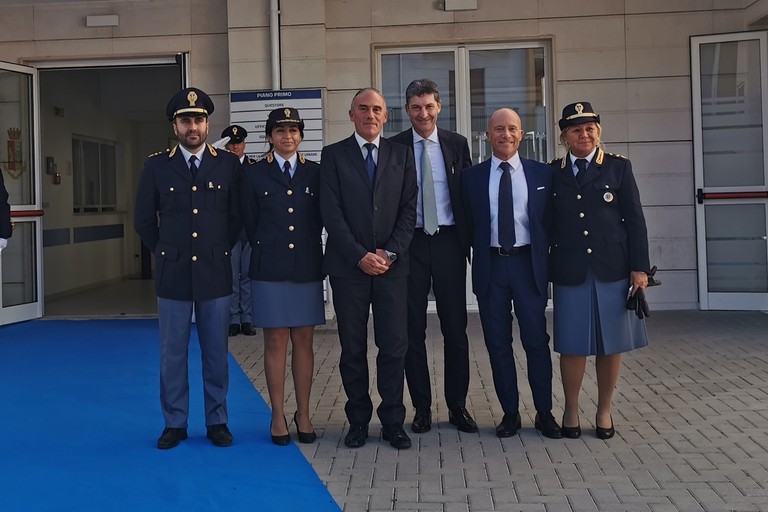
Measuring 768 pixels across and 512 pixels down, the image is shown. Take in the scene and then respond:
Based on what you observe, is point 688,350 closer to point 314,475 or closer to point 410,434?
point 410,434

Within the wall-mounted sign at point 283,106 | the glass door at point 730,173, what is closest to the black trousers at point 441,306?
the wall-mounted sign at point 283,106

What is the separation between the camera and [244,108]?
8031 mm

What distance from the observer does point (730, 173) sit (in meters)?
8.16

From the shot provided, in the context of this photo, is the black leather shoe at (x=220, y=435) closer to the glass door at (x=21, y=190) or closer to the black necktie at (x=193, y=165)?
the black necktie at (x=193, y=165)

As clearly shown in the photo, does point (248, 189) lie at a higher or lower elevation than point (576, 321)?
higher

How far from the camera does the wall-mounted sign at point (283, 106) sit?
7.96 meters

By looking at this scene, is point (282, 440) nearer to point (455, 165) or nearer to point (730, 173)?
point (455, 165)

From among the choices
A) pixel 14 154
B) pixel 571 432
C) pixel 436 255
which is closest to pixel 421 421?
pixel 571 432

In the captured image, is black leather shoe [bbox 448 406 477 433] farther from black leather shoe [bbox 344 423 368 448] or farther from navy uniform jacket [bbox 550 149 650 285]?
navy uniform jacket [bbox 550 149 650 285]

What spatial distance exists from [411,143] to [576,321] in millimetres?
1215

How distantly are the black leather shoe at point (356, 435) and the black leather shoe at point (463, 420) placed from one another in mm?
494

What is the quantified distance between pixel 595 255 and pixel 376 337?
1.13 metres

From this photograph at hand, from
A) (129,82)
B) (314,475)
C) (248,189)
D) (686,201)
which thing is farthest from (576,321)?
(129,82)

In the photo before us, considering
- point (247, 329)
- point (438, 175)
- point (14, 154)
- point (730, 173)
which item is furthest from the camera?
point (14, 154)
